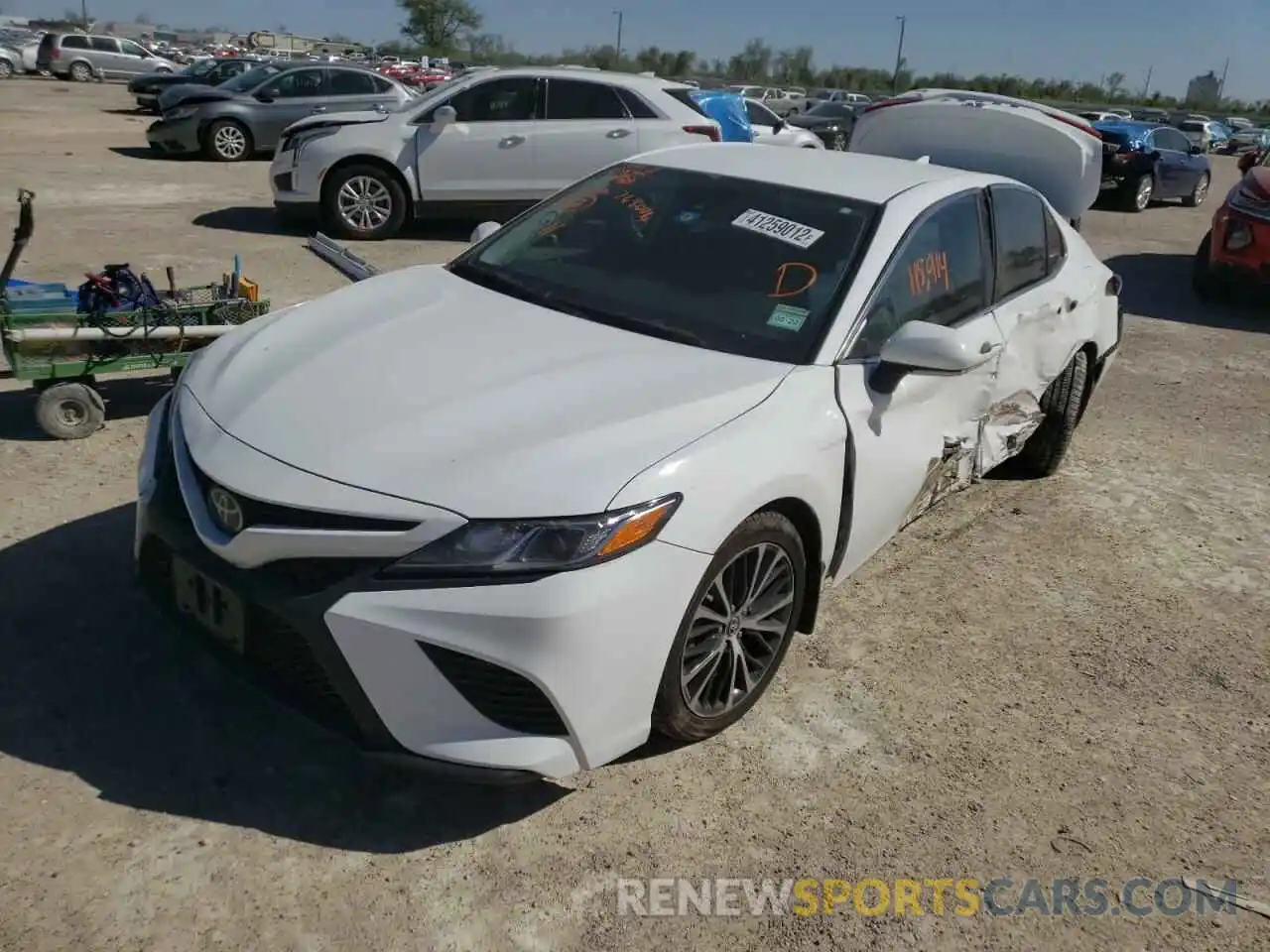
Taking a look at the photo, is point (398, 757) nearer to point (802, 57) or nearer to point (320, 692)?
point (320, 692)

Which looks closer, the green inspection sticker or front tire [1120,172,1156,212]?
the green inspection sticker

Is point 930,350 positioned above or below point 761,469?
above

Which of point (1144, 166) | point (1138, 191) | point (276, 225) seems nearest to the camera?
point (276, 225)

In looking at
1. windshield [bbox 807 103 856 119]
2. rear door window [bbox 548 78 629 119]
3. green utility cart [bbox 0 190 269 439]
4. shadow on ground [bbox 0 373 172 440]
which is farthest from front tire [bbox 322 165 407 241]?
windshield [bbox 807 103 856 119]

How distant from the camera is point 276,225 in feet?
34.4

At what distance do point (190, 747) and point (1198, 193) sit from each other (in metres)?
19.3

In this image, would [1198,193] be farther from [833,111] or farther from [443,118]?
[443,118]

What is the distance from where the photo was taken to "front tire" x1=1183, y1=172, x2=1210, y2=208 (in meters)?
17.6

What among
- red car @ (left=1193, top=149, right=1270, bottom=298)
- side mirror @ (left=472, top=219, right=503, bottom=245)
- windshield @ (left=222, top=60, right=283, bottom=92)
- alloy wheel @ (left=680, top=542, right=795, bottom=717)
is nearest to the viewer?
alloy wheel @ (left=680, top=542, right=795, bottom=717)

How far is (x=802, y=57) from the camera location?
92.7 meters

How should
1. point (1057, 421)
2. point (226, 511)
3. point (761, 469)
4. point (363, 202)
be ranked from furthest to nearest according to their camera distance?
point (363, 202) < point (1057, 421) < point (761, 469) < point (226, 511)

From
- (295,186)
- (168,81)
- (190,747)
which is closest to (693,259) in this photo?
(190,747)

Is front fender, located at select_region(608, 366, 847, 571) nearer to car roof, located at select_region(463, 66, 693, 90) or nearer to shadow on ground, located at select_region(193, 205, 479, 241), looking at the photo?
car roof, located at select_region(463, 66, 693, 90)

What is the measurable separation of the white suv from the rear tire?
19.2 ft
